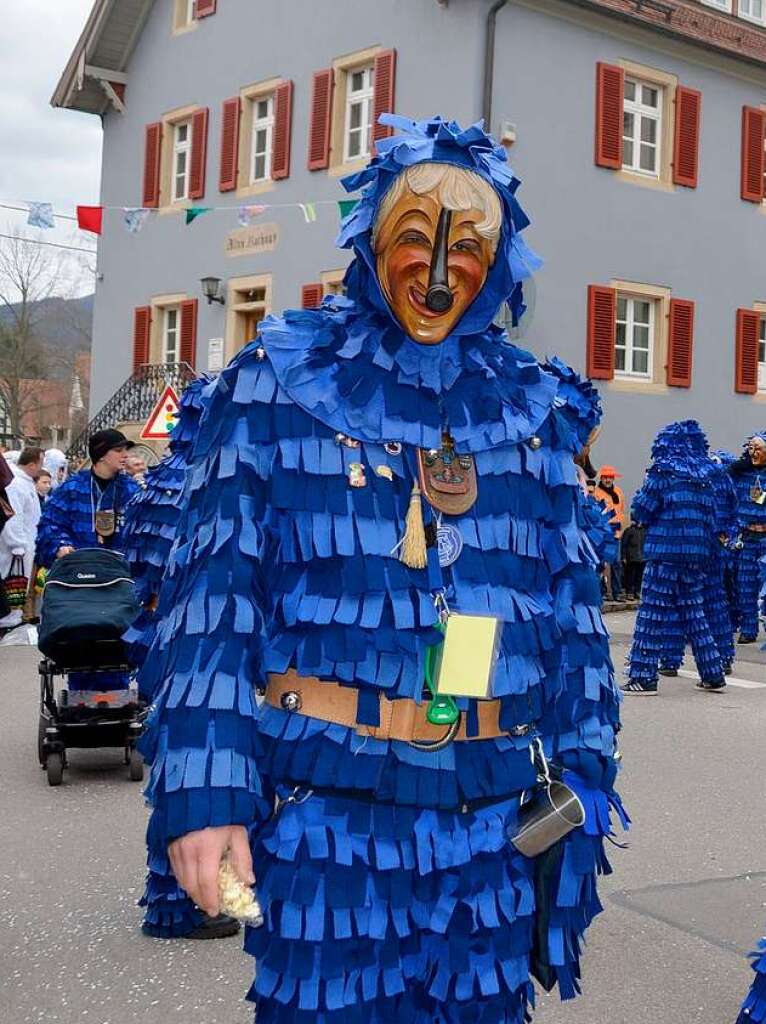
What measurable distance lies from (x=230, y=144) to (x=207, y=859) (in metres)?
20.4

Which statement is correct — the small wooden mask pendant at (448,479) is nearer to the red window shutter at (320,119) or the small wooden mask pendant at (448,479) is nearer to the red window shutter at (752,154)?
the red window shutter at (320,119)

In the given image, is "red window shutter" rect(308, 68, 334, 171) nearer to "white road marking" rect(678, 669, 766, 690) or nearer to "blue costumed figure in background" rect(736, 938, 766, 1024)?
"white road marking" rect(678, 669, 766, 690)

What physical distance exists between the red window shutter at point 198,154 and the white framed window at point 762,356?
9.95 m

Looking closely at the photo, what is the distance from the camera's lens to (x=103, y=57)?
2345 centimetres

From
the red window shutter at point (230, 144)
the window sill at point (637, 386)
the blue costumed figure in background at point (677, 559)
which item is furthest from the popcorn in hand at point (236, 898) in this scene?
the red window shutter at point (230, 144)

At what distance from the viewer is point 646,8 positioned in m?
19.1

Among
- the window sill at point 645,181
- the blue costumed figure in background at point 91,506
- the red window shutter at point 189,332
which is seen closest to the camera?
the blue costumed figure in background at point 91,506

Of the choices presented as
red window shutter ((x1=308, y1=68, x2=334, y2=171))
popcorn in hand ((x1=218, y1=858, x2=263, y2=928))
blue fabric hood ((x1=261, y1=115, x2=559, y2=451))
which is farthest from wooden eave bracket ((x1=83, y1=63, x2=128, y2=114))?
popcorn in hand ((x1=218, y1=858, x2=263, y2=928))

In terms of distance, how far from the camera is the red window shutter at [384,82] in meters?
18.4

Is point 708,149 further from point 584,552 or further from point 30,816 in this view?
point 584,552

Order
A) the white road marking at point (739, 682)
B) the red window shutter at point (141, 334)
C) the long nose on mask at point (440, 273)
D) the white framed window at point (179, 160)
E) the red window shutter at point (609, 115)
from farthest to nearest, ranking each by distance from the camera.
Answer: the red window shutter at point (141, 334)
the white framed window at point (179, 160)
the red window shutter at point (609, 115)
the white road marking at point (739, 682)
the long nose on mask at point (440, 273)

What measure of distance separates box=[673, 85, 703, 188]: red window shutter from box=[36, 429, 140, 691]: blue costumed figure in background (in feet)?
49.2

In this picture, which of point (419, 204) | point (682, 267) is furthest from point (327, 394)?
point (682, 267)

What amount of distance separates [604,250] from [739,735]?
12281 mm
